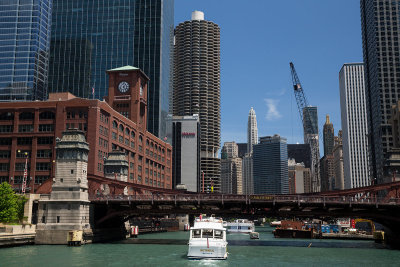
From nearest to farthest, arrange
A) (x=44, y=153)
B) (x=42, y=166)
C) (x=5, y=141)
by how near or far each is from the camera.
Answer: (x=42, y=166) → (x=44, y=153) → (x=5, y=141)

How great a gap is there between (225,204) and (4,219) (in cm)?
3844

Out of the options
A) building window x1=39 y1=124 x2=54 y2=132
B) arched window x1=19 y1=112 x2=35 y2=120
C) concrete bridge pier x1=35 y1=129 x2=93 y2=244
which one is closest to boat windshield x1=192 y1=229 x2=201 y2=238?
concrete bridge pier x1=35 y1=129 x2=93 y2=244

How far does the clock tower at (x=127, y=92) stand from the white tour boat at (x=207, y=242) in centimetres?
10067

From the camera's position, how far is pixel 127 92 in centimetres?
16125

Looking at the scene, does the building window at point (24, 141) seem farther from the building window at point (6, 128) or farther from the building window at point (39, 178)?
the building window at point (39, 178)

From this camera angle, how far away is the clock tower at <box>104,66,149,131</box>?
158625mm

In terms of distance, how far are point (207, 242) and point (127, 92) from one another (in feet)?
359

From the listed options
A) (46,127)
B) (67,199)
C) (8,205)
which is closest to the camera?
(8,205)

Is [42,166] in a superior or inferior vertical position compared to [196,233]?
superior

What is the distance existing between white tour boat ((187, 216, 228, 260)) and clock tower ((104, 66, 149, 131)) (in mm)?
100671

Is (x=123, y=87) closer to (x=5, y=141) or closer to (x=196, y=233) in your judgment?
(x=5, y=141)

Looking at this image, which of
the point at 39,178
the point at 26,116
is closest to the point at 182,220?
the point at 39,178

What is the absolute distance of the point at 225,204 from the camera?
85750mm

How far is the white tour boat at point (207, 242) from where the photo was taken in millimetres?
58469
